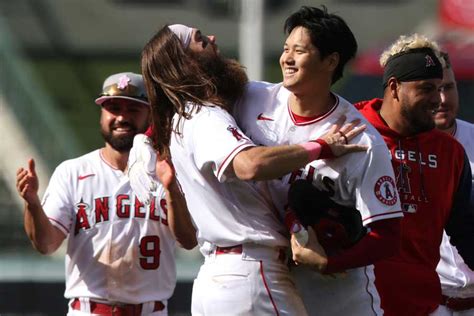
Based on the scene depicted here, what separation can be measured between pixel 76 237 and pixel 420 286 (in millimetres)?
2328

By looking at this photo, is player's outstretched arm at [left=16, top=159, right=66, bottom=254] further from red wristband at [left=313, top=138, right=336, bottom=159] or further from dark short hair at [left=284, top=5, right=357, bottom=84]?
red wristband at [left=313, top=138, right=336, bottom=159]

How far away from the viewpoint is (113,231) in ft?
22.8

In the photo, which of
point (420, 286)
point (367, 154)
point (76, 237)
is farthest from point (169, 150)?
point (76, 237)

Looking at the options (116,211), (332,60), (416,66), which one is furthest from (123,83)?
(332,60)

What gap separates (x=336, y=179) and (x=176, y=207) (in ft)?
4.44

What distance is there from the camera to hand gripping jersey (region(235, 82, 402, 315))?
499 cm

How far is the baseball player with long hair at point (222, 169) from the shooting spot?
190 inches

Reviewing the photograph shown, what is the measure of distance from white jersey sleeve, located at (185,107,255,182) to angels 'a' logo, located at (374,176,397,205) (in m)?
0.57

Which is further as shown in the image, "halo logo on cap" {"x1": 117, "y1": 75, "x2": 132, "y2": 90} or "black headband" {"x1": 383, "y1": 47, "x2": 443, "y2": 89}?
"halo logo on cap" {"x1": 117, "y1": 75, "x2": 132, "y2": 90}

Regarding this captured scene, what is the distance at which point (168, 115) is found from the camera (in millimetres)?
5258

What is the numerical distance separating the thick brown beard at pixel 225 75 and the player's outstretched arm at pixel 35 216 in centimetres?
184

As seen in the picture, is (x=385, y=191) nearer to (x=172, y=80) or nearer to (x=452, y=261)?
(x=172, y=80)

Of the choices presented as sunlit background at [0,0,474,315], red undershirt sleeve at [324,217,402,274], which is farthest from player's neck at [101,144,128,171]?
sunlit background at [0,0,474,315]

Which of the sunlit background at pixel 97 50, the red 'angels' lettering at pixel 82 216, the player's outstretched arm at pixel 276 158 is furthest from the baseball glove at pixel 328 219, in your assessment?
the sunlit background at pixel 97 50
